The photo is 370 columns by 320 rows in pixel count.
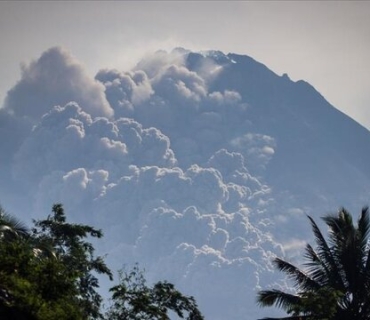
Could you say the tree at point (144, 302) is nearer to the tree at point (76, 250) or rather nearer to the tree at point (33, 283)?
the tree at point (33, 283)

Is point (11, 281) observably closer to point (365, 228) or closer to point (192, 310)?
point (192, 310)

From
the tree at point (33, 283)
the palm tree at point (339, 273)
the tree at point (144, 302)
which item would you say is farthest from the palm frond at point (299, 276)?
the tree at point (33, 283)

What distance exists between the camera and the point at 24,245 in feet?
74.6

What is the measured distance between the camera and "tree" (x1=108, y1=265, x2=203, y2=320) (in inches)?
936

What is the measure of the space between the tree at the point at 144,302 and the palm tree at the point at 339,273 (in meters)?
3.97

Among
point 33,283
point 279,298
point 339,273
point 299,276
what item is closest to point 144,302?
point 33,283

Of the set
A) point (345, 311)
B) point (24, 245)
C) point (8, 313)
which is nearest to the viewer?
point (8, 313)

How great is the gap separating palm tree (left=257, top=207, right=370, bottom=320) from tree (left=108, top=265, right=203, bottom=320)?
3973mm

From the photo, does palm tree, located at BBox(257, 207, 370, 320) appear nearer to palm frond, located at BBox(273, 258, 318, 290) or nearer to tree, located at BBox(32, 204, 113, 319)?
palm frond, located at BBox(273, 258, 318, 290)

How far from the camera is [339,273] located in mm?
29531

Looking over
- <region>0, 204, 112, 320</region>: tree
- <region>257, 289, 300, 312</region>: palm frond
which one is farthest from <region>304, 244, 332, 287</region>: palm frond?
<region>0, 204, 112, 320</region>: tree

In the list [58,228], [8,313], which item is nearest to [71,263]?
[58,228]

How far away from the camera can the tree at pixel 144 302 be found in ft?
78.0

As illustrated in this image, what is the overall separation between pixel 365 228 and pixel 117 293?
11.4 metres
